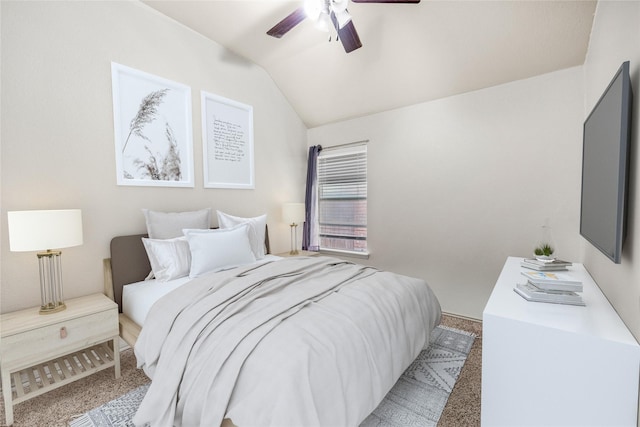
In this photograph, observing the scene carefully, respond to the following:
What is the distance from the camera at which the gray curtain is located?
4.12 metres

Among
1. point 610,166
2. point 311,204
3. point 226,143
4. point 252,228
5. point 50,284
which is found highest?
point 226,143

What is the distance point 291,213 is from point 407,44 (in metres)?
2.27

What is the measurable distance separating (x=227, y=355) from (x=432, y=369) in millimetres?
1592

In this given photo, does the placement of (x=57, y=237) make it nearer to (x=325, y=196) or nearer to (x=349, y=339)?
(x=349, y=339)

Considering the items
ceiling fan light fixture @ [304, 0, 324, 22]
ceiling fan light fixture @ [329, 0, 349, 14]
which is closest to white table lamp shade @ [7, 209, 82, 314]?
ceiling fan light fixture @ [304, 0, 324, 22]

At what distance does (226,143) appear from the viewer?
323 cm

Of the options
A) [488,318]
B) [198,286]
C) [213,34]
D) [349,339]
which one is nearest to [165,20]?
[213,34]

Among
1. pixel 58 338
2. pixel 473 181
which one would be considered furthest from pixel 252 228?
pixel 473 181

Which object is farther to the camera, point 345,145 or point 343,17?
point 345,145

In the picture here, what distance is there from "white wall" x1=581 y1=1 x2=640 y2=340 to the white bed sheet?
2.47 metres

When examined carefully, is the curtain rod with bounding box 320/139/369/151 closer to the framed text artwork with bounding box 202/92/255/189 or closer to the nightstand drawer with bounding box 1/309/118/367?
the framed text artwork with bounding box 202/92/255/189

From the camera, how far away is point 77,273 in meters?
2.17

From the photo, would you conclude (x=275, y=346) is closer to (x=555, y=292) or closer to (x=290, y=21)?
(x=555, y=292)

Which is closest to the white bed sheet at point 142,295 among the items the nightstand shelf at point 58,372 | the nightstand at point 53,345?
the nightstand at point 53,345
